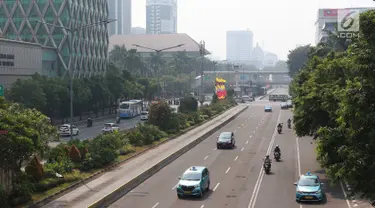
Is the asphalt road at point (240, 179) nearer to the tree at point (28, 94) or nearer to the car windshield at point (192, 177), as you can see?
A: the car windshield at point (192, 177)

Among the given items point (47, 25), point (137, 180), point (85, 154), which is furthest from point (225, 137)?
point (47, 25)

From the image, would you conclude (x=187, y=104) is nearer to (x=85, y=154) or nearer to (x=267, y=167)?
(x=267, y=167)

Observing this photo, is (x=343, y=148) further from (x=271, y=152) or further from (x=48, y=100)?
(x=48, y=100)

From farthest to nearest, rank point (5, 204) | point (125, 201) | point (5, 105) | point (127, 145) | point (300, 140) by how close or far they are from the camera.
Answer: point (300, 140) → point (127, 145) → point (125, 201) → point (5, 105) → point (5, 204)

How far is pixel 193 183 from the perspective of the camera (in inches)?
1181

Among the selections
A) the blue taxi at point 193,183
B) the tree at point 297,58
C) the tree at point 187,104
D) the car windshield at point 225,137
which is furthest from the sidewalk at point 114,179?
the tree at point 297,58

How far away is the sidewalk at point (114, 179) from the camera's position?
27.6m

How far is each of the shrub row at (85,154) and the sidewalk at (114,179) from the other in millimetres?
1249

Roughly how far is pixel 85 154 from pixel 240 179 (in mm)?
10954

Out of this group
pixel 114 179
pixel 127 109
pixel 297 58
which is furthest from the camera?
pixel 297 58

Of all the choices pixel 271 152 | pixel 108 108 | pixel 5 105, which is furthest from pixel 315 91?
pixel 108 108

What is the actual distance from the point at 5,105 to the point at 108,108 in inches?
3082

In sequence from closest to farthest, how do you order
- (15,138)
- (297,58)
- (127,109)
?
(15,138), (127,109), (297,58)

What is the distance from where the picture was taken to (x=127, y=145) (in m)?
46.5
